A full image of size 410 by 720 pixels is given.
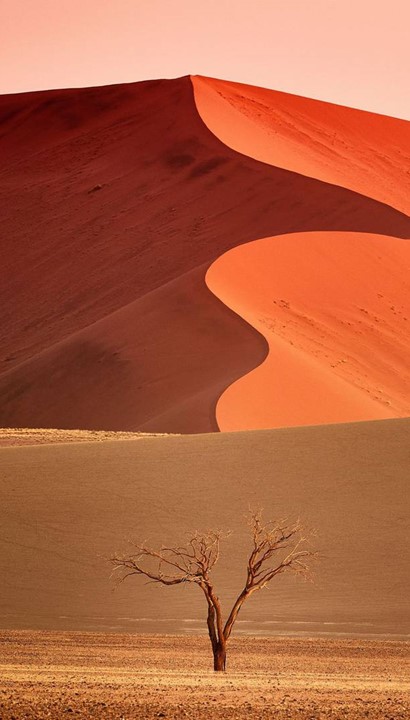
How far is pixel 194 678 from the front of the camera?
11648 mm

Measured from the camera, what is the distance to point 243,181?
182ft

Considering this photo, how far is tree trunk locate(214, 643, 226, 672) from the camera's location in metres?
12.8

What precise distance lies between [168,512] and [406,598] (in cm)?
496

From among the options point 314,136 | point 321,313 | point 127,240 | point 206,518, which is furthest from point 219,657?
point 314,136

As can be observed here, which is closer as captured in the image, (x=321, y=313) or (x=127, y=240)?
(x=321, y=313)

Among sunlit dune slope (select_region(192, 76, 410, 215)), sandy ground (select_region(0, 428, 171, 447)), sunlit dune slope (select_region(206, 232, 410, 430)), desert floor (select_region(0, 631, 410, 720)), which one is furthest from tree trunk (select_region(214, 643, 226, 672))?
sunlit dune slope (select_region(192, 76, 410, 215))

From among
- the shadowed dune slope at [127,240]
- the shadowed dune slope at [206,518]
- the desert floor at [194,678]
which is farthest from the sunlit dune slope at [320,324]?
the desert floor at [194,678]

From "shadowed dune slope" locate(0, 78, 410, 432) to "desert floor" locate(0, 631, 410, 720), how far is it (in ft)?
54.1

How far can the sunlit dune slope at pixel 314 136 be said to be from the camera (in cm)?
5991

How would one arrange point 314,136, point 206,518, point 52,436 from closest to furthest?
point 206,518, point 52,436, point 314,136

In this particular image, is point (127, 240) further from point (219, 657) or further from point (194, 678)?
point (194, 678)

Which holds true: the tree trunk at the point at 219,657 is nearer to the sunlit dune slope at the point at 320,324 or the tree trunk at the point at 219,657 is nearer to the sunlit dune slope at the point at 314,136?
the sunlit dune slope at the point at 320,324

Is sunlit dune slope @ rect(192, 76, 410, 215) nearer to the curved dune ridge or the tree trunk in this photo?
the curved dune ridge

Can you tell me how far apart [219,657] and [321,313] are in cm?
2861
